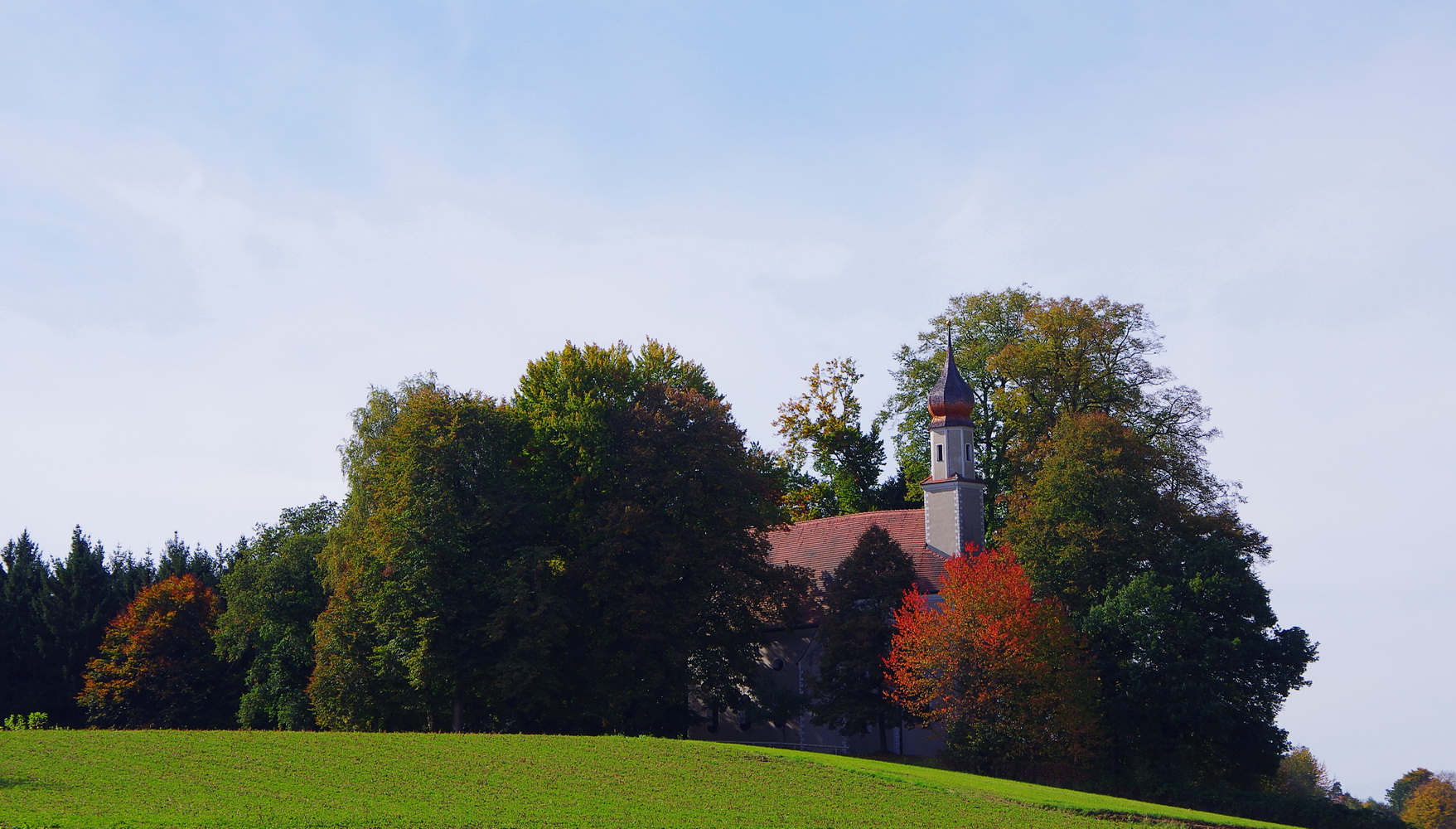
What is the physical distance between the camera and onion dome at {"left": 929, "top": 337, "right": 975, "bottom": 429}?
5412 cm

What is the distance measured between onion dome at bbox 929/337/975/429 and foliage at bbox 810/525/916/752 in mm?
8843

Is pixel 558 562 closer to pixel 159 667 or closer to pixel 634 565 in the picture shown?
pixel 634 565

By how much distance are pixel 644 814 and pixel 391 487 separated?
22.9 meters

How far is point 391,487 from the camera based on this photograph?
45531 mm

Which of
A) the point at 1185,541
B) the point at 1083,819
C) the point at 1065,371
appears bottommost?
the point at 1083,819

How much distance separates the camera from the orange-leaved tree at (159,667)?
195 feet

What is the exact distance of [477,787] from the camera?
2812 cm

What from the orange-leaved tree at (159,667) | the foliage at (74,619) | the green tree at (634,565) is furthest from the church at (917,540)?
the foliage at (74,619)

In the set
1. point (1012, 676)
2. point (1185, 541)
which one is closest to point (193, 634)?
point (1012, 676)

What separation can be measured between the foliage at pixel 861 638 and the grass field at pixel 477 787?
26.8ft

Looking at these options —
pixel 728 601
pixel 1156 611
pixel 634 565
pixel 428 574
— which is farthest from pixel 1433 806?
pixel 428 574

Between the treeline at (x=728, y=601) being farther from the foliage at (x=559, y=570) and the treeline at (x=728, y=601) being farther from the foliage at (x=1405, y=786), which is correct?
the foliage at (x=1405, y=786)

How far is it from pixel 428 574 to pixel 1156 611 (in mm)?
24819

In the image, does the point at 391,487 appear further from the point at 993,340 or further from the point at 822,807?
the point at 993,340
